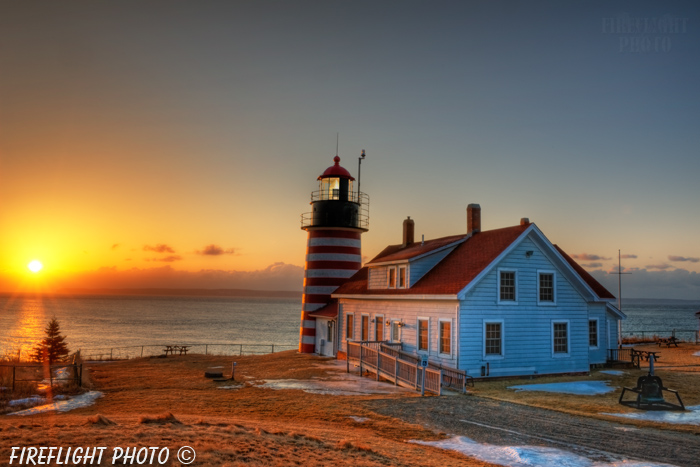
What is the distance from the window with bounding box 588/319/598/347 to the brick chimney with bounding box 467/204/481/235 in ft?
23.7

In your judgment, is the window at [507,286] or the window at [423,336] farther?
the window at [423,336]

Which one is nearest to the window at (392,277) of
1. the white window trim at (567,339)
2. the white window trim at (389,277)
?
the white window trim at (389,277)

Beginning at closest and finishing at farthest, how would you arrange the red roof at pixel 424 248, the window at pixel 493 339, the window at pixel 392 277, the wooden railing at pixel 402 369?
the wooden railing at pixel 402 369 < the window at pixel 493 339 < the red roof at pixel 424 248 < the window at pixel 392 277

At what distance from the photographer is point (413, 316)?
25.7m

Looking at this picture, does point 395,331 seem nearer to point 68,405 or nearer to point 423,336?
point 423,336

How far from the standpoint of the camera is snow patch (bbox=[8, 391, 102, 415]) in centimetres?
1660

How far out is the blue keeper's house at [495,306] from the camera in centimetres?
2294

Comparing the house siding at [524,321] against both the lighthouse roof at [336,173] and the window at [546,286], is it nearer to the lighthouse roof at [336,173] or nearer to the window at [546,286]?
the window at [546,286]

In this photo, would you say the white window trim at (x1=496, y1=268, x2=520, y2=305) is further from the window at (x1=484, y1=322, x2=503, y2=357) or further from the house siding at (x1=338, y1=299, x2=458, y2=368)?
the house siding at (x1=338, y1=299, x2=458, y2=368)

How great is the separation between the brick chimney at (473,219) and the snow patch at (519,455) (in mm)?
17540

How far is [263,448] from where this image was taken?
10.1 meters

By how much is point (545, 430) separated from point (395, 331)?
13.8 metres

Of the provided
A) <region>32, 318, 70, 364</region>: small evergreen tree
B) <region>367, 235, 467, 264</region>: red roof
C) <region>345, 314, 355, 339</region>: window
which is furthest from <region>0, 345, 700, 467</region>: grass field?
<region>32, 318, 70, 364</region>: small evergreen tree

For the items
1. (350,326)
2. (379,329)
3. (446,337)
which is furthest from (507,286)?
(350,326)
